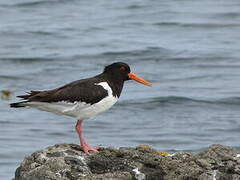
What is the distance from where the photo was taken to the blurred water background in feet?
56.1

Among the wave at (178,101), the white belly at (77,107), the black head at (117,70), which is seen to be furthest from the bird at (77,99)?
the wave at (178,101)

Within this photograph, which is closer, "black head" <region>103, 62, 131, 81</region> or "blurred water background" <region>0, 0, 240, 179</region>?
"black head" <region>103, 62, 131, 81</region>

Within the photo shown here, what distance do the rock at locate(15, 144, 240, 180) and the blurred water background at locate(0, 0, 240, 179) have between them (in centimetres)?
505

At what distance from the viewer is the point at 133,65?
23.1 m

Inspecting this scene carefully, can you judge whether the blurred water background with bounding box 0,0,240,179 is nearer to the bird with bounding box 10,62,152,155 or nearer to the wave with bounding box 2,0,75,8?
the wave with bounding box 2,0,75,8

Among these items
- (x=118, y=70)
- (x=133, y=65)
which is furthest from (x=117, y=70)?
(x=133, y=65)

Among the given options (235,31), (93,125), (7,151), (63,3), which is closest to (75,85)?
(7,151)

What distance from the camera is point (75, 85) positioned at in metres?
9.98

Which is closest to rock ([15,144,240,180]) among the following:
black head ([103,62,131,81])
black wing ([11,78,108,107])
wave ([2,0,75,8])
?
black wing ([11,78,108,107])

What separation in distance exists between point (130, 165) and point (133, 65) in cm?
1477

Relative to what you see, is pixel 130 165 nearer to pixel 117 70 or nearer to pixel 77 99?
pixel 77 99

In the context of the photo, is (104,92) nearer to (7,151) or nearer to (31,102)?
(31,102)

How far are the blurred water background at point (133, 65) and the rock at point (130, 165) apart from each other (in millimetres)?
5053

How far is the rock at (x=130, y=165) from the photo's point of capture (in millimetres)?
8078
